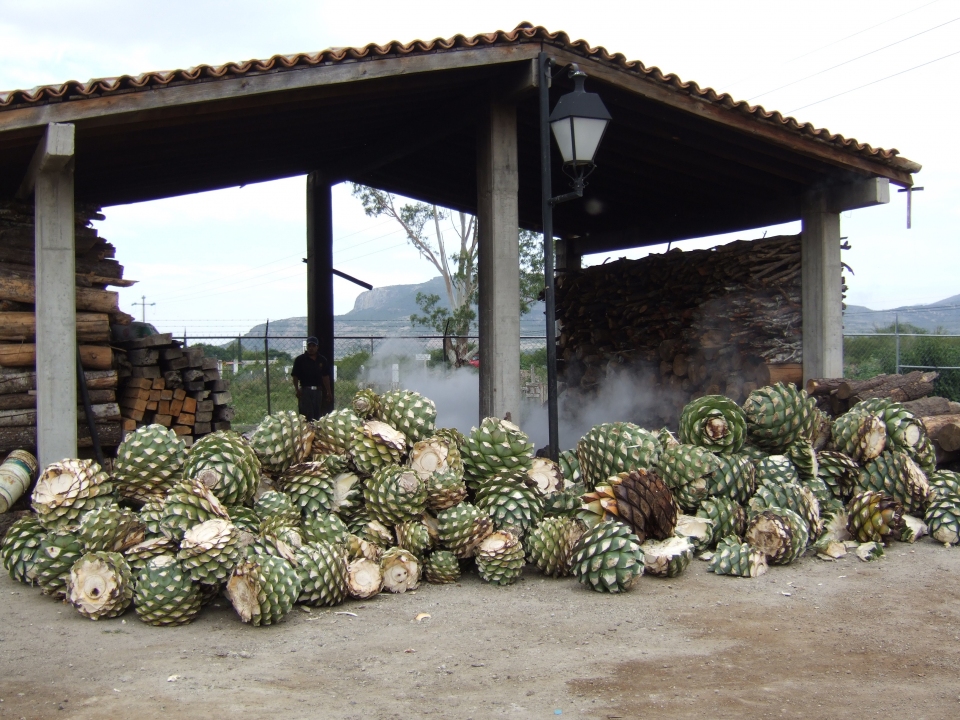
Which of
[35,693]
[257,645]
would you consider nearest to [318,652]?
[257,645]

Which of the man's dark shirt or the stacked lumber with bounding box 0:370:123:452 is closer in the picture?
the stacked lumber with bounding box 0:370:123:452

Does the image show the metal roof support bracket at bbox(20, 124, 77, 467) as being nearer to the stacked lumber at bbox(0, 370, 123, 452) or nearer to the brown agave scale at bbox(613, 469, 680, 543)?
the stacked lumber at bbox(0, 370, 123, 452)

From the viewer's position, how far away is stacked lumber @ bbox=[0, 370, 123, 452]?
7.11 metres

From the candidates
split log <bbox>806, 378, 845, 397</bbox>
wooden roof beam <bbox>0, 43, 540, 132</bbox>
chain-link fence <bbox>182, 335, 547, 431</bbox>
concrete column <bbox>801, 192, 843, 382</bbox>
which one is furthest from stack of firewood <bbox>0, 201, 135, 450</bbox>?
chain-link fence <bbox>182, 335, 547, 431</bbox>

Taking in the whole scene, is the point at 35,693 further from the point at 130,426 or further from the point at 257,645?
the point at 130,426

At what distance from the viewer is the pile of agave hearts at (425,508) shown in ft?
15.0

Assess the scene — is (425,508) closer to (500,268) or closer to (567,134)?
(500,268)

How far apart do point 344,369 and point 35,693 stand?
23.6m

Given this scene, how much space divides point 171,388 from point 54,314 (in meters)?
3.18

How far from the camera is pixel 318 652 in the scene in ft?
13.1

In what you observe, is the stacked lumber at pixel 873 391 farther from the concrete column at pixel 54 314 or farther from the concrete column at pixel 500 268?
the concrete column at pixel 54 314

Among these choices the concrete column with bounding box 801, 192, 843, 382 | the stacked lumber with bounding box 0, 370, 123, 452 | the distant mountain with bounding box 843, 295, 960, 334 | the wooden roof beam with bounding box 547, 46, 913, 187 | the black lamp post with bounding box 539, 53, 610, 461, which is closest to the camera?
the black lamp post with bounding box 539, 53, 610, 461

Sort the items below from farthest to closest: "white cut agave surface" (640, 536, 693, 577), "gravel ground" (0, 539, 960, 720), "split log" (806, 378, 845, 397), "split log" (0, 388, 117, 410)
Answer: "split log" (806, 378, 845, 397) → "split log" (0, 388, 117, 410) → "white cut agave surface" (640, 536, 693, 577) → "gravel ground" (0, 539, 960, 720)

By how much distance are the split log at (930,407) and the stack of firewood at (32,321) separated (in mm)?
7800
